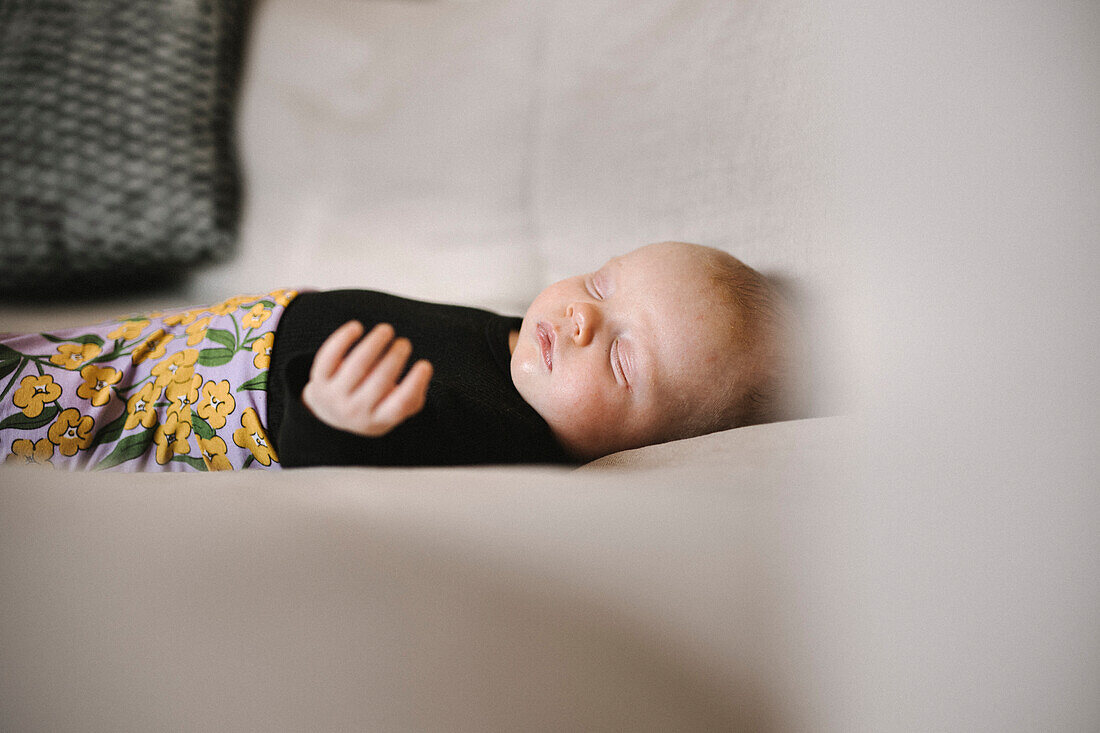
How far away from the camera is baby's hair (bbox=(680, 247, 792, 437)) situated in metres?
0.65

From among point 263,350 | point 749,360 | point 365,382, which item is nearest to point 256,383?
point 263,350

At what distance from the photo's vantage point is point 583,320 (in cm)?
65

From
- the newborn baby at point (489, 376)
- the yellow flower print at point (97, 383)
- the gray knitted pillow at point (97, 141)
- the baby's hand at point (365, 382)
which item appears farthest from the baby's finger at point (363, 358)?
the gray knitted pillow at point (97, 141)

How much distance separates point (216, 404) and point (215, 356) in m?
0.06

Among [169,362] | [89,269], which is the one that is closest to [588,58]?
[169,362]

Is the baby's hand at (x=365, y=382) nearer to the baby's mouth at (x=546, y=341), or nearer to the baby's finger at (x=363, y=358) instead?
the baby's finger at (x=363, y=358)

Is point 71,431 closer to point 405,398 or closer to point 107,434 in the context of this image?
point 107,434

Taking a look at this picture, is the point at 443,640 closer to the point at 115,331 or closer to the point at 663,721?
the point at 663,721

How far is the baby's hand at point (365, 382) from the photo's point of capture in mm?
406

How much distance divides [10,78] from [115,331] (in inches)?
17.3

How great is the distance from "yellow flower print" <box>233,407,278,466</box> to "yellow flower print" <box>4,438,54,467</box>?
0.16 m

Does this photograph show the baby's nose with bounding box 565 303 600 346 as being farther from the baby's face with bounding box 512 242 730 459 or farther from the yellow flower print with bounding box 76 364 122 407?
the yellow flower print with bounding box 76 364 122 407

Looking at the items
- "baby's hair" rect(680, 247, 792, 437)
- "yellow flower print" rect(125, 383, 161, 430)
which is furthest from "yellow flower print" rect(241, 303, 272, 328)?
"baby's hair" rect(680, 247, 792, 437)

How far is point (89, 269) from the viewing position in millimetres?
919
